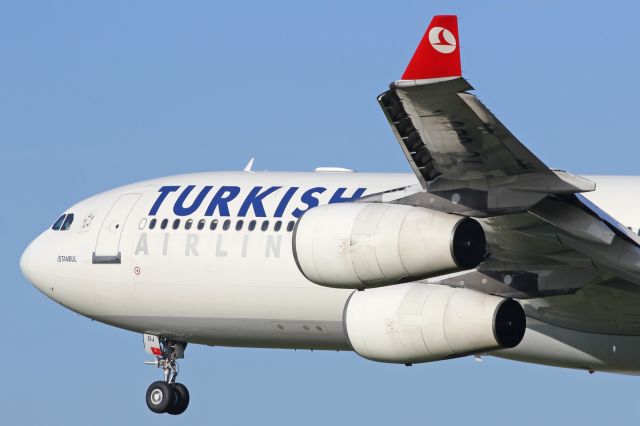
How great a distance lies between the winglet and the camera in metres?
18.5

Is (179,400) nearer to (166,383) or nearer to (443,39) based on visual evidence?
(166,383)

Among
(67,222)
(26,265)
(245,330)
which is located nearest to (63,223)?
(67,222)

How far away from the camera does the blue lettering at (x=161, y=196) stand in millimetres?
29969

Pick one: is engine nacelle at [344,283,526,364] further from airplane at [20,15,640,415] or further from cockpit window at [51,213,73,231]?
cockpit window at [51,213,73,231]

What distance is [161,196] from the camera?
3031 centimetres

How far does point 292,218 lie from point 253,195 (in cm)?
137

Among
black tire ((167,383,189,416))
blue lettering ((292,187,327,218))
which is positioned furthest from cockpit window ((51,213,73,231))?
blue lettering ((292,187,327,218))

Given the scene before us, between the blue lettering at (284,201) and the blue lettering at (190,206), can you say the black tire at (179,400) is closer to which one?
the blue lettering at (190,206)

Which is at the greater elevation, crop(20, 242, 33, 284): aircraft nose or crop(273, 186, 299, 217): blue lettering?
crop(273, 186, 299, 217): blue lettering

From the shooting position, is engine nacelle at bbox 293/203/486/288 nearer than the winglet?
No

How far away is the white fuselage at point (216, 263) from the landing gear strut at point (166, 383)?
49 cm

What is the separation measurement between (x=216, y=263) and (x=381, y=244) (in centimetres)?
794

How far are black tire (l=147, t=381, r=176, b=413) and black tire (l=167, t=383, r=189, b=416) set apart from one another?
9 centimetres

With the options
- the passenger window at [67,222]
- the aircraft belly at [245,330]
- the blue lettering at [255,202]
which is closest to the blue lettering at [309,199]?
the blue lettering at [255,202]
